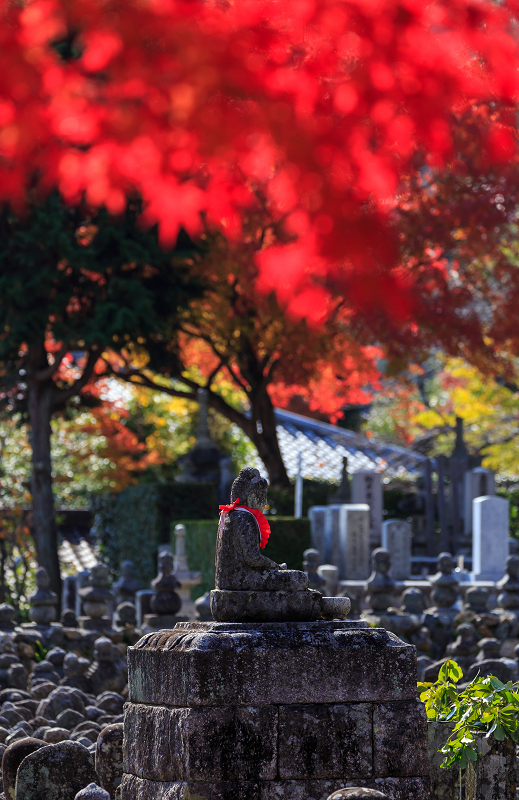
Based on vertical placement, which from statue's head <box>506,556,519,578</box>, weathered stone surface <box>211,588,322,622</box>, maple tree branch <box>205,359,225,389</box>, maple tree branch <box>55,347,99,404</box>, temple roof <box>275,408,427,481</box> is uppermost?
maple tree branch <box>205,359,225,389</box>

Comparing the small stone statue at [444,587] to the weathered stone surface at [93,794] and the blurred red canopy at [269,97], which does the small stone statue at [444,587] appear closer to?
the weathered stone surface at [93,794]

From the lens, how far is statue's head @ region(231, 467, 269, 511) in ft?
18.0

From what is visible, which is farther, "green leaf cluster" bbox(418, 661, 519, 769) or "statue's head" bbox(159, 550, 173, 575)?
"statue's head" bbox(159, 550, 173, 575)

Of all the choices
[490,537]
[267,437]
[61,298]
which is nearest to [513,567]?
[490,537]

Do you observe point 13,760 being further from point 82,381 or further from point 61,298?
point 82,381

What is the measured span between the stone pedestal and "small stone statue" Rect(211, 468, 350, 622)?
146 mm

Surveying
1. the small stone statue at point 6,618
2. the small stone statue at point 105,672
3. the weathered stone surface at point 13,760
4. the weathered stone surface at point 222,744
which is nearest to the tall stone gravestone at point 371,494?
the small stone statue at point 6,618

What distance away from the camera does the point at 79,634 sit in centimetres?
1216

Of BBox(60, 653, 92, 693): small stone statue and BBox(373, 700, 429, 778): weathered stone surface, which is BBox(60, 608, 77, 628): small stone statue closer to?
BBox(60, 653, 92, 693): small stone statue

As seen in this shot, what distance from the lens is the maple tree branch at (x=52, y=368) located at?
16.7 m

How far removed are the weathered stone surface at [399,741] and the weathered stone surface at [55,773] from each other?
1700 millimetres

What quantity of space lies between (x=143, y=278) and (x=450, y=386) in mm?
13606

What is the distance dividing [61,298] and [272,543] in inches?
201

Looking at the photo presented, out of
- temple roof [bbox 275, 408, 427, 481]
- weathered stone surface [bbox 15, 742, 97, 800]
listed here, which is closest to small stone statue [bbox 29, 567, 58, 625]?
weathered stone surface [bbox 15, 742, 97, 800]
